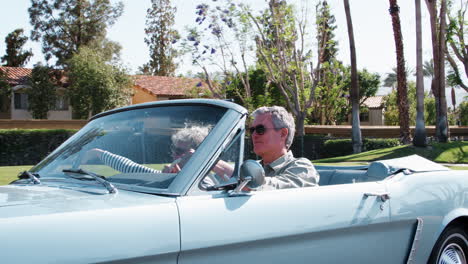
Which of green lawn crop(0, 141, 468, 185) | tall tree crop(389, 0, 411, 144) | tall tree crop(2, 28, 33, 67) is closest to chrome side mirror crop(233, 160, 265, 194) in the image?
green lawn crop(0, 141, 468, 185)

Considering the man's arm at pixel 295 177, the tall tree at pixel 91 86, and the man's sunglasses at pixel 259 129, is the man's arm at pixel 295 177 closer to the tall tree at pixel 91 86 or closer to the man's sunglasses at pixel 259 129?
the man's sunglasses at pixel 259 129

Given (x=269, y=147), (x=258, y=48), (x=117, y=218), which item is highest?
(x=258, y=48)

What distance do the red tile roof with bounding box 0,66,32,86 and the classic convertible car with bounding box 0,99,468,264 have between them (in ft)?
149

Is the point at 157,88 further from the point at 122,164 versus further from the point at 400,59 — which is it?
the point at 122,164

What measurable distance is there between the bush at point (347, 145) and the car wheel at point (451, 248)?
827 inches

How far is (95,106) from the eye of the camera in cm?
4319

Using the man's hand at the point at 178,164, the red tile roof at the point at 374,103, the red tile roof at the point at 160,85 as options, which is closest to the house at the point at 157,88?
the red tile roof at the point at 160,85

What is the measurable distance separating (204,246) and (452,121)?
55533mm

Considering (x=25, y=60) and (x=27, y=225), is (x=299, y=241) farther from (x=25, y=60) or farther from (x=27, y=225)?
(x=25, y=60)

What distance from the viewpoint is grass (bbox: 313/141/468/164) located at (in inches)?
792

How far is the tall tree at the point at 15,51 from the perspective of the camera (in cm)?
5453

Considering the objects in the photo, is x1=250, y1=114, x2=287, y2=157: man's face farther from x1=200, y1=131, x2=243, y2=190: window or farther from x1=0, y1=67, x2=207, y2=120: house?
x1=0, y1=67, x2=207, y2=120: house

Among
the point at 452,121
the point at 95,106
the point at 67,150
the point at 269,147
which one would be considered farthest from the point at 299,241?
the point at 452,121

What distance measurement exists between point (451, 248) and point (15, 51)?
56.7 m
